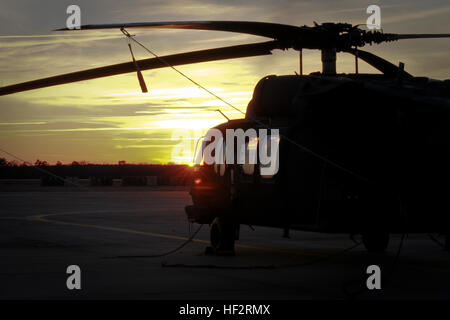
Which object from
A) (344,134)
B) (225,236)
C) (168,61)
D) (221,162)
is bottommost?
(225,236)

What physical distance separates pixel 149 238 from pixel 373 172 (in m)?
10.1

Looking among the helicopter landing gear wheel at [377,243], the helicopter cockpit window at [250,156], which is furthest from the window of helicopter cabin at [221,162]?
the helicopter landing gear wheel at [377,243]

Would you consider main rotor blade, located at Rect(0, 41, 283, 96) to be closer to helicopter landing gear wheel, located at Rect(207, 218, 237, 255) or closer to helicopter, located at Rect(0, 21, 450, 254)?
helicopter, located at Rect(0, 21, 450, 254)

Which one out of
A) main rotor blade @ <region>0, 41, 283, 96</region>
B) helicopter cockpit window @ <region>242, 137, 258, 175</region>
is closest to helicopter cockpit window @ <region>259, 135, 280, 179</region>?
helicopter cockpit window @ <region>242, 137, 258, 175</region>

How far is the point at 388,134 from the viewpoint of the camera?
43.4ft

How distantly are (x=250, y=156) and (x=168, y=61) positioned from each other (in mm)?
2739

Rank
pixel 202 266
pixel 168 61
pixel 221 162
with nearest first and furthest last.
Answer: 1. pixel 202 266
2. pixel 168 61
3. pixel 221 162

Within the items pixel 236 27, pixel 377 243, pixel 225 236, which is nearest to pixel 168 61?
pixel 236 27

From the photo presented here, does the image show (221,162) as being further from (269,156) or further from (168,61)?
(168,61)

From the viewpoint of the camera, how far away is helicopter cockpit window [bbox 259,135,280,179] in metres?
15.5

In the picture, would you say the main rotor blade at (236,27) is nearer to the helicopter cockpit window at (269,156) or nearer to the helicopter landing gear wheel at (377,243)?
the helicopter cockpit window at (269,156)

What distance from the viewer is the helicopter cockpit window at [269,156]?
50.8ft

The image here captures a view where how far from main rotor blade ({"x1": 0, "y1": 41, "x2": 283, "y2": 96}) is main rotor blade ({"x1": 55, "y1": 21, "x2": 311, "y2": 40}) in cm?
72

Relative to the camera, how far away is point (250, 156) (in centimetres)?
1677
